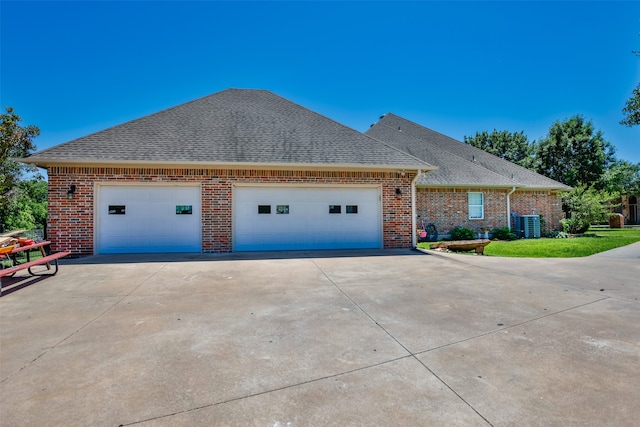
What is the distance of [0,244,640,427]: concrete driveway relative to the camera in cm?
238

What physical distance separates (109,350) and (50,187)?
9046mm

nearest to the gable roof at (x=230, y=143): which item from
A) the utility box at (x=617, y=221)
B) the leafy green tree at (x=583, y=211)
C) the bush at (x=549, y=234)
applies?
the bush at (x=549, y=234)

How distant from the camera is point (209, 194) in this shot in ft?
34.8

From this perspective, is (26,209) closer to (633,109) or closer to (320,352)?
(320,352)

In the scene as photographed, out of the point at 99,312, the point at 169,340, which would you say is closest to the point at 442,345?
the point at 169,340

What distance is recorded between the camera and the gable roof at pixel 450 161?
15891 millimetres

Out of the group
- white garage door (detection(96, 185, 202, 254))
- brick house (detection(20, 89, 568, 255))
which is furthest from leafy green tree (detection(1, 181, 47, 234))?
white garage door (detection(96, 185, 202, 254))

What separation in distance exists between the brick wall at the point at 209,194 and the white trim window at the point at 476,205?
19.9ft

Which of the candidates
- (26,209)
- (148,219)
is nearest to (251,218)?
(148,219)

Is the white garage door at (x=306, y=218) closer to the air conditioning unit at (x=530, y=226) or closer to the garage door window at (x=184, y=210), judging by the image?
the garage door window at (x=184, y=210)

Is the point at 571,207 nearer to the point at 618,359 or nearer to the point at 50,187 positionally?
the point at 618,359

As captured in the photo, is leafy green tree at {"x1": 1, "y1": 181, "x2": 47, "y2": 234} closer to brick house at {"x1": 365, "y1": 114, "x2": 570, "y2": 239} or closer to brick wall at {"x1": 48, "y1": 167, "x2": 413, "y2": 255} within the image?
brick wall at {"x1": 48, "y1": 167, "x2": 413, "y2": 255}

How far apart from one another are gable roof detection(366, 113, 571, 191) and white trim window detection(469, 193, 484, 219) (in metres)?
0.64

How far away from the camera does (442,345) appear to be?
11.5 feet
